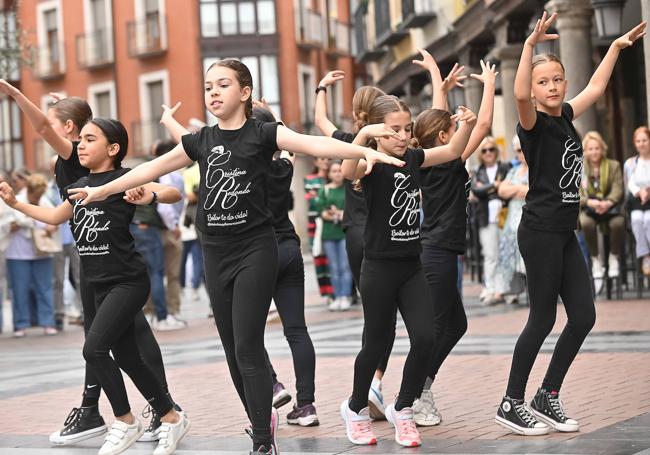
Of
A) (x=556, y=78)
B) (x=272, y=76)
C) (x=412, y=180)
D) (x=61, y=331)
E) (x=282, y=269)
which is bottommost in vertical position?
(x=61, y=331)

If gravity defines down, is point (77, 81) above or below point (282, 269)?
above

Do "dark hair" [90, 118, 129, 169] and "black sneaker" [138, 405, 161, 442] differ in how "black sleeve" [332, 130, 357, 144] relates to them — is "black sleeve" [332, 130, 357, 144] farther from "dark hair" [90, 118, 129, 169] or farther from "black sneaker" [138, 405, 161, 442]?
"black sneaker" [138, 405, 161, 442]

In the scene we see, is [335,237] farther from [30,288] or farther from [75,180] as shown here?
[75,180]

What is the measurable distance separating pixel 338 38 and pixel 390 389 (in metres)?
46.1

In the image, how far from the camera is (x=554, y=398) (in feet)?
22.5

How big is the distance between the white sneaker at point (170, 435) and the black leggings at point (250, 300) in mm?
647

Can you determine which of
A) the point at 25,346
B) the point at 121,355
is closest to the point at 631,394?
the point at 121,355

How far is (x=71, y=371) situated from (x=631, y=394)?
17.3 feet

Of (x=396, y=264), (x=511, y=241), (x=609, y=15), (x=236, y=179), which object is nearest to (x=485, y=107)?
(x=396, y=264)

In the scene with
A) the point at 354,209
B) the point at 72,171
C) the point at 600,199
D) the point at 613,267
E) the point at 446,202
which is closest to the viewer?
the point at 446,202

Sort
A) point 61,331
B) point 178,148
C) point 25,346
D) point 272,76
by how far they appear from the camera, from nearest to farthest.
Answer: point 178,148
point 25,346
point 61,331
point 272,76

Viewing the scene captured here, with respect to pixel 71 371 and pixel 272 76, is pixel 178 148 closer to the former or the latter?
pixel 71 371

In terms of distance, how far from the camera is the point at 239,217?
627cm

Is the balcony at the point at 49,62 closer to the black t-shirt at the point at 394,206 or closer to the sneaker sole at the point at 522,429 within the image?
the black t-shirt at the point at 394,206
